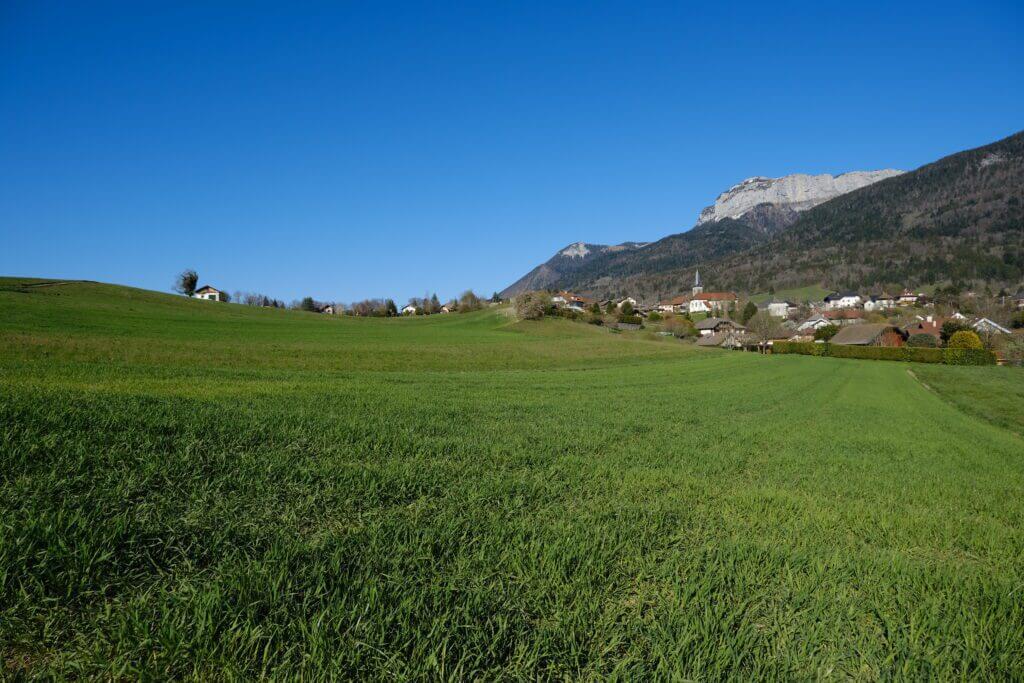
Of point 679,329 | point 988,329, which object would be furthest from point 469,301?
point 988,329

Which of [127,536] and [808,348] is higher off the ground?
[127,536]

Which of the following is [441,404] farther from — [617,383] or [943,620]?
[617,383]

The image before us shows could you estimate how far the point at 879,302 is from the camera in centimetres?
18225

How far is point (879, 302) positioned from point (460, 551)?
225m

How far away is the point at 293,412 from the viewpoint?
916cm

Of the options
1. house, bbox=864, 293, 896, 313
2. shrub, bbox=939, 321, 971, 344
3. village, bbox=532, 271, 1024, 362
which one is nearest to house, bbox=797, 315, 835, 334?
village, bbox=532, 271, 1024, 362

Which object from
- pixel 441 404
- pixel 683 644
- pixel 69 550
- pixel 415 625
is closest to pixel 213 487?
pixel 69 550

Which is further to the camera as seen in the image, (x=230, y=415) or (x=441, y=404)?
(x=441, y=404)

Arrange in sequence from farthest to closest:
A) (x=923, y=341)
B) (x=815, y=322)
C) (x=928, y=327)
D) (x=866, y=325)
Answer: (x=815, y=322), (x=928, y=327), (x=866, y=325), (x=923, y=341)

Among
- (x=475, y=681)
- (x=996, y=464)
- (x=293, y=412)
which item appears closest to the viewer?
(x=475, y=681)

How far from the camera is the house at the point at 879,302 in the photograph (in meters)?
173

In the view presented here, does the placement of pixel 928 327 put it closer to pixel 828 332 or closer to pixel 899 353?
pixel 828 332

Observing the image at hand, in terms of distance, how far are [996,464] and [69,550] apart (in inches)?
680

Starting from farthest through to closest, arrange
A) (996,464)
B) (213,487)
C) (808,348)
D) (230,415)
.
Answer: (808,348), (996,464), (230,415), (213,487)
